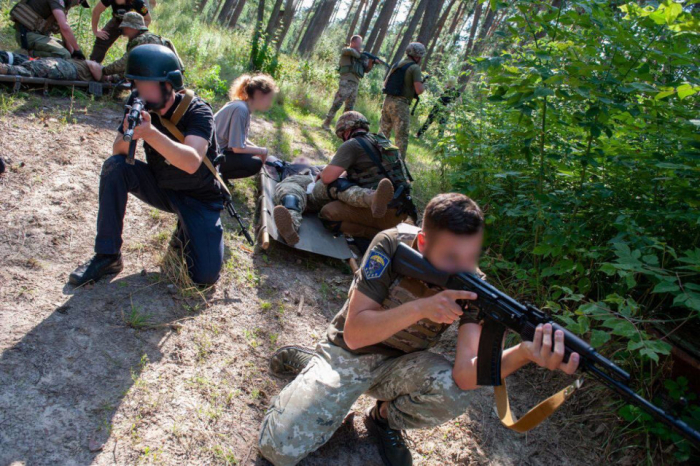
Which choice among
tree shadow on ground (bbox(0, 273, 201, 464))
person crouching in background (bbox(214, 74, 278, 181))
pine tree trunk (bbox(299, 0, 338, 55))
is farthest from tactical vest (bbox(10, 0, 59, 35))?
pine tree trunk (bbox(299, 0, 338, 55))

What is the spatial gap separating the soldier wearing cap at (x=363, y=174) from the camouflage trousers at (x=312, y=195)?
3.2 inches

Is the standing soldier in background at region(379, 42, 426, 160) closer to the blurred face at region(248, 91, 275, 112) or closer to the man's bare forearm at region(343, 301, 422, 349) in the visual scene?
the blurred face at region(248, 91, 275, 112)

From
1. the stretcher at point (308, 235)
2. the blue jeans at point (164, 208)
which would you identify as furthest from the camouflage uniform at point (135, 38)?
the blue jeans at point (164, 208)

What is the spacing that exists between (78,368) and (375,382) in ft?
5.48

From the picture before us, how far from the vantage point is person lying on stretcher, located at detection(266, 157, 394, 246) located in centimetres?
438

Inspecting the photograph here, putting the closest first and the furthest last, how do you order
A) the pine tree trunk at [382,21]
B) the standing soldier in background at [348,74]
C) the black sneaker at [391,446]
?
1. the black sneaker at [391,446]
2. the standing soldier in background at [348,74]
3. the pine tree trunk at [382,21]

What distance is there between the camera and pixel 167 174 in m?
3.41

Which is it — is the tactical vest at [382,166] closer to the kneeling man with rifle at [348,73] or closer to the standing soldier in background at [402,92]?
the standing soldier in background at [402,92]

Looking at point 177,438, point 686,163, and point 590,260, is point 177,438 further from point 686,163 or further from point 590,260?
point 686,163

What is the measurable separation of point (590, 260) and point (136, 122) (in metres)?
3.40

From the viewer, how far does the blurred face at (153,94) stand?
3.05 meters

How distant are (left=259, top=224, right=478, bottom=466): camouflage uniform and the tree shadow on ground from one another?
2.84 ft

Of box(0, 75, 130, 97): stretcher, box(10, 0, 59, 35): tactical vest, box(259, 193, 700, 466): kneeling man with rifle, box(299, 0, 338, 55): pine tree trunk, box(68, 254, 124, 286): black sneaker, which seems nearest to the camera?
box(259, 193, 700, 466): kneeling man with rifle

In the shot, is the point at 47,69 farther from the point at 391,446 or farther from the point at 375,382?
the point at 391,446
